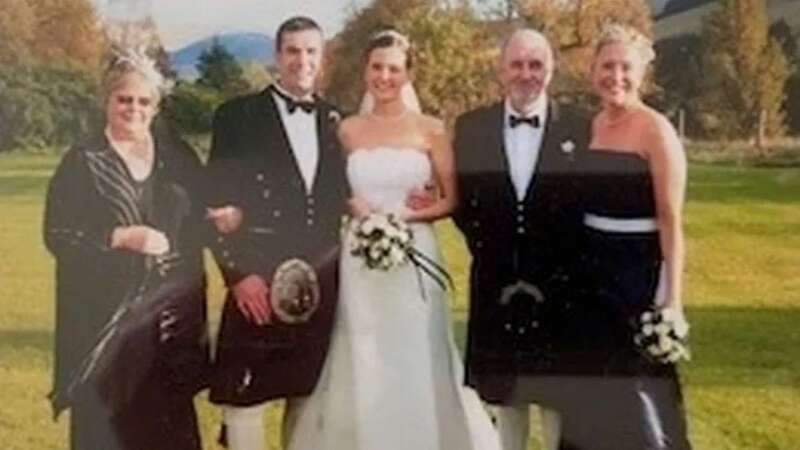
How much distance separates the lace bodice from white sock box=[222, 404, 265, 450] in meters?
0.47

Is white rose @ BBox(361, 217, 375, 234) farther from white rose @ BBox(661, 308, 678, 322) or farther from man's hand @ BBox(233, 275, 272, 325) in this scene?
white rose @ BBox(661, 308, 678, 322)

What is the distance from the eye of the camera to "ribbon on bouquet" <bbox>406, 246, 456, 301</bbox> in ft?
7.26

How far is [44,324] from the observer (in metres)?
2.23

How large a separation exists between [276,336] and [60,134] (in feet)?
1.73

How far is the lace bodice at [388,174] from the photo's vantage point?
7.16 feet

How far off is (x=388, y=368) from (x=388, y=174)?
37cm

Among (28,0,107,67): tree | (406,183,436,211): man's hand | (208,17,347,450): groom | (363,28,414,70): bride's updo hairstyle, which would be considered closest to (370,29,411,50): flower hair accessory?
(363,28,414,70): bride's updo hairstyle

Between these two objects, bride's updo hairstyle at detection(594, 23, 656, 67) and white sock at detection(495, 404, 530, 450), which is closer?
bride's updo hairstyle at detection(594, 23, 656, 67)

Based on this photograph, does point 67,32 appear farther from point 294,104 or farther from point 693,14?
point 693,14

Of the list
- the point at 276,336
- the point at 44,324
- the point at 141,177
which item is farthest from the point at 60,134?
the point at 276,336

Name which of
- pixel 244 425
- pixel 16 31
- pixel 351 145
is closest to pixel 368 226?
pixel 351 145

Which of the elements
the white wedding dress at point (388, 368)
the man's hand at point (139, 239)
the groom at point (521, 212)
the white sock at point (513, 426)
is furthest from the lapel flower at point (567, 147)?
the man's hand at point (139, 239)

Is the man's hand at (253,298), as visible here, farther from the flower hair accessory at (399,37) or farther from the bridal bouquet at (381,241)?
the flower hair accessory at (399,37)

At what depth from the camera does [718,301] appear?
2160 mm
